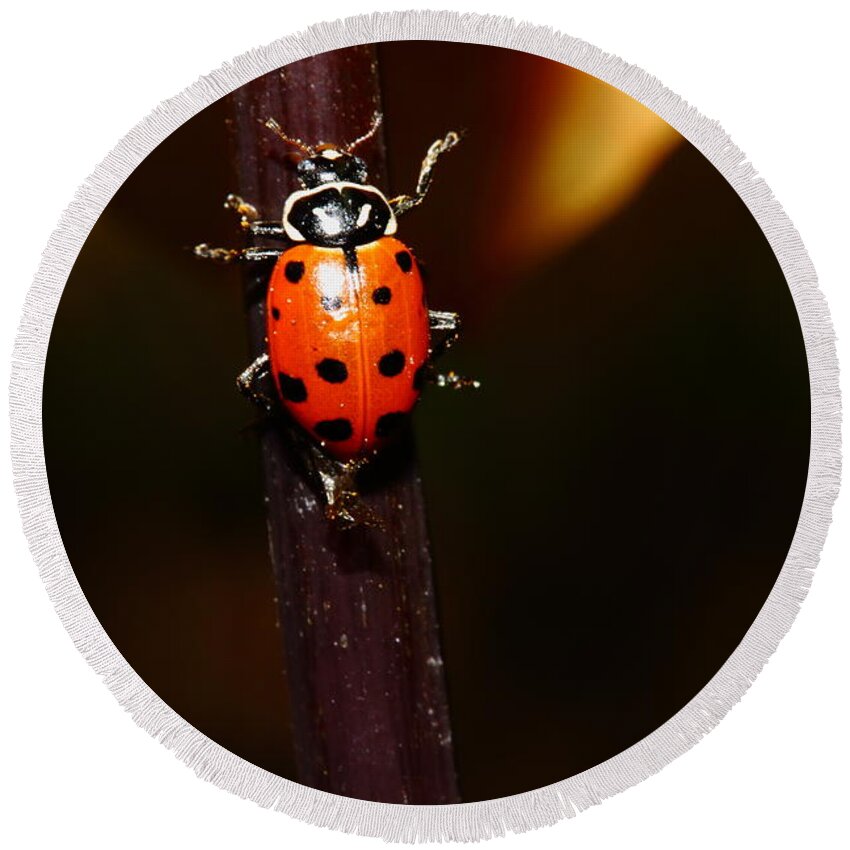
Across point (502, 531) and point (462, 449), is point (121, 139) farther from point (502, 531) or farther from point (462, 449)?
point (502, 531)

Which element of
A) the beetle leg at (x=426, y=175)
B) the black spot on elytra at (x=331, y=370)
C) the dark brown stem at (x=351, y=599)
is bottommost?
the dark brown stem at (x=351, y=599)

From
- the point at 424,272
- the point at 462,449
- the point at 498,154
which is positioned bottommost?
the point at 462,449

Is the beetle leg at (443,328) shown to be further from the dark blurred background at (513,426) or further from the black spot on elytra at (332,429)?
the black spot on elytra at (332,429)

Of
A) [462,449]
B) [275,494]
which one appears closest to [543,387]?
[462,449]

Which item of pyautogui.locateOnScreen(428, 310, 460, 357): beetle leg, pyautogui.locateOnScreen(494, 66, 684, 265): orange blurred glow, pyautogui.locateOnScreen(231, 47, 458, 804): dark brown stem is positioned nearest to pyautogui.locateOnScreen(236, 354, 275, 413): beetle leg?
pyautogui.locateOnScreen(231, 47, 458, 804): dark brown stem

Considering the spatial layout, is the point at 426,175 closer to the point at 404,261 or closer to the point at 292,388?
the point at 404,261

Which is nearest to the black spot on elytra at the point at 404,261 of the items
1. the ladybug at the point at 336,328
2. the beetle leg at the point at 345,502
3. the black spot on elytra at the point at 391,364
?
the ladybug at the point at 336,328
